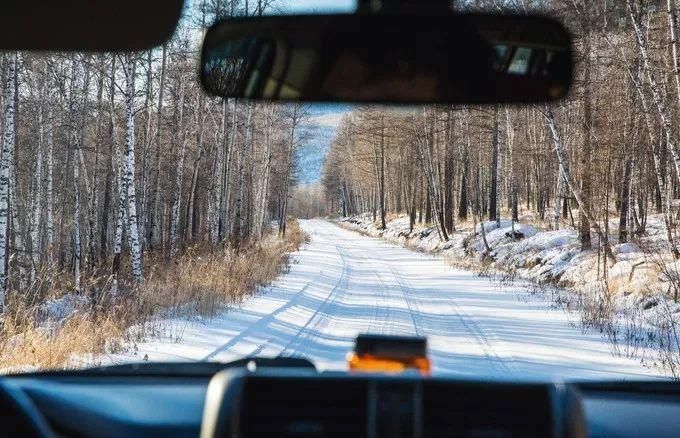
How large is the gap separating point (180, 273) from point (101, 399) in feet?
36.3

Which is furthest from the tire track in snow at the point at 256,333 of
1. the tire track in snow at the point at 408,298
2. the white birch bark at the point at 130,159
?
the white birch bark at the point at 130,159

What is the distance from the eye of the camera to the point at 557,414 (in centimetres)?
133

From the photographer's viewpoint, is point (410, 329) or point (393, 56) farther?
point (410, 329)

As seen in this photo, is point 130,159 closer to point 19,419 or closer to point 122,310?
point 122,310

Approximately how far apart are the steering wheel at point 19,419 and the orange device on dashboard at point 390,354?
1.04 m

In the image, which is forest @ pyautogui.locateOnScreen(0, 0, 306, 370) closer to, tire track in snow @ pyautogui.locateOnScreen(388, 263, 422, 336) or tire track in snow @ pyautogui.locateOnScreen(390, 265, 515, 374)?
tire track in snow @ pyautogui.locateOnScreen(388, 263, 422, 336)

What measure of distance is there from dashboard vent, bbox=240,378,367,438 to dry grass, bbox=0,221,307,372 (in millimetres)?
5053

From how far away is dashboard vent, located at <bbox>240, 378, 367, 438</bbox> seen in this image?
1363 millimetres

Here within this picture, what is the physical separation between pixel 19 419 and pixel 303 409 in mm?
1240

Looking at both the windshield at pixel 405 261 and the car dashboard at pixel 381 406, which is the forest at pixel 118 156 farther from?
the car dashboard at pixel 381 406

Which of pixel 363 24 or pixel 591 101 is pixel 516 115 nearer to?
pixel 591 101

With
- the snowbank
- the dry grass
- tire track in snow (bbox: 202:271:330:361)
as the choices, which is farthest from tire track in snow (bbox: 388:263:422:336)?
the snowbank

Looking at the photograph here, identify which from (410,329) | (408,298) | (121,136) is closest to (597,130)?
(408,298)

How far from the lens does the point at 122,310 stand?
31.6ft
